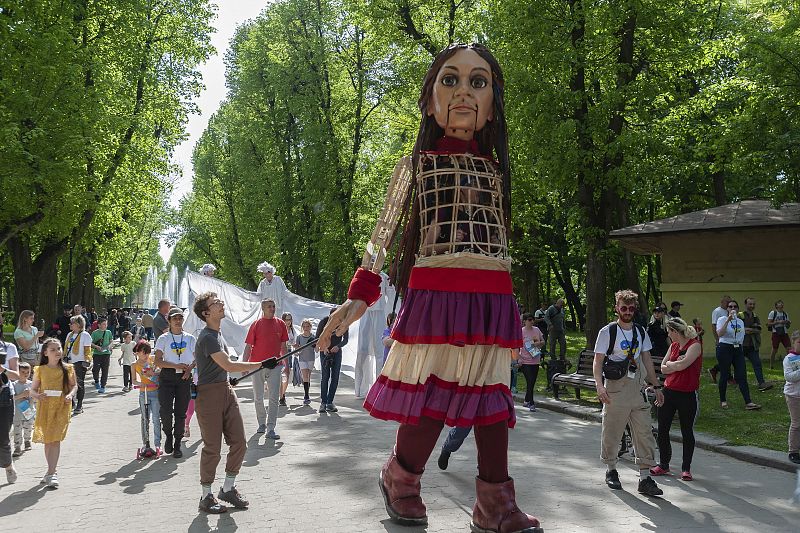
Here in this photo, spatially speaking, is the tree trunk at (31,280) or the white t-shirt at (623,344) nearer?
the white t-shirt at (623,344)

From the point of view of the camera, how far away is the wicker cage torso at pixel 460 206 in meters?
4.85

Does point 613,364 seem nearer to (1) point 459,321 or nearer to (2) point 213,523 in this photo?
(1) point 459,321

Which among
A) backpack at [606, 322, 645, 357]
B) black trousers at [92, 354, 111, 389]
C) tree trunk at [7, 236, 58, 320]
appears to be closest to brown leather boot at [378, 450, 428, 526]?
backpack at [606, 322, 645, 357]

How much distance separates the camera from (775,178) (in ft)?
49.8

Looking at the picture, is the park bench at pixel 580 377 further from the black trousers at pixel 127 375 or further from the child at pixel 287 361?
the black trousers at pixel 127 375

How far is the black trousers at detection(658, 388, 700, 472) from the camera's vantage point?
330 inches

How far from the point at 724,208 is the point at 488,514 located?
2064 cm

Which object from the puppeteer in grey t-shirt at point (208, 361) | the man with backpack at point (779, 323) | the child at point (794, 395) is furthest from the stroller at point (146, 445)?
the man with backpack at point (779, 323)

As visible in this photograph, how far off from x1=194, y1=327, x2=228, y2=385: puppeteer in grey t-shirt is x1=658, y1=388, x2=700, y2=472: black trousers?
4562 millimetres

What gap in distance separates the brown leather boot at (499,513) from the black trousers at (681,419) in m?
4.32

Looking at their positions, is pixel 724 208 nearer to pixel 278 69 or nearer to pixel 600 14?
pixel 600 14

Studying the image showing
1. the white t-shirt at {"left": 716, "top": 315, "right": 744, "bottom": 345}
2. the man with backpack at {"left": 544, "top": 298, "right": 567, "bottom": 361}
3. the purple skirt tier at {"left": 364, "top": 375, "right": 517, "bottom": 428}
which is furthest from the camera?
the man with backpack at {"left": 544, "top": 298, "right": 567, "bottom": 361}

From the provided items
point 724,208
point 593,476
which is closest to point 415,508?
point 593,476

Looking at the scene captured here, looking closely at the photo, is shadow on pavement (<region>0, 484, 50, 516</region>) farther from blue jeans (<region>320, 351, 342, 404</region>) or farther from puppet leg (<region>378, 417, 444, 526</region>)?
blue jeans (<region>320, 351, 342, 404</region>)
